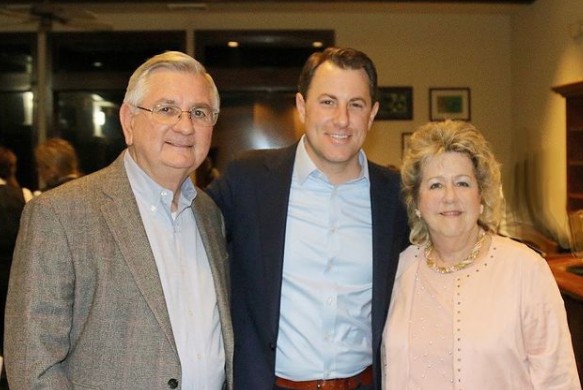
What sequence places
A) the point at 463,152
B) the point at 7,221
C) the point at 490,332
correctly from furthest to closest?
the point at 7,221 → the point at 463,152 → the point at 490,332

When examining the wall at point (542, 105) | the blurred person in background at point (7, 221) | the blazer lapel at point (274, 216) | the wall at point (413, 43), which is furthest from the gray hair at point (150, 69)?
the wall at point (413, 43)

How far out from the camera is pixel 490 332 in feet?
6.40

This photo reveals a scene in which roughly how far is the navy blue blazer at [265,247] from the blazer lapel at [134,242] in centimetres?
52

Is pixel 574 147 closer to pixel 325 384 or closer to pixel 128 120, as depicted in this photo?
pixel 325 384

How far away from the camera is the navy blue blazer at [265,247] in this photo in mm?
2170

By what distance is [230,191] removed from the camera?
2.40 m

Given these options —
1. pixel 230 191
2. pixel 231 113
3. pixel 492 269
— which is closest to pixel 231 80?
pixel 231 113

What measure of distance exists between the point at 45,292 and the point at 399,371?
1.09m

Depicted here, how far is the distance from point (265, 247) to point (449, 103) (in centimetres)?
645

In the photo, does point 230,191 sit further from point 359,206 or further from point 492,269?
point 492,269

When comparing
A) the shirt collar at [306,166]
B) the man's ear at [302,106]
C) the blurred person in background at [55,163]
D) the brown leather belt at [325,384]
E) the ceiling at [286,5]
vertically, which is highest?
the ceiling at [286,5]

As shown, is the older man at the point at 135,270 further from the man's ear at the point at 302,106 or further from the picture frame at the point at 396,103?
the picture frame at the point at 396,103

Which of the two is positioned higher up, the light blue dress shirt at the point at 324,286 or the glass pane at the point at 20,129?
the glass pane at the point at 20,129

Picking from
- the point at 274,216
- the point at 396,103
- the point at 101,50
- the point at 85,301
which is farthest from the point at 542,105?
the point at 85,301
